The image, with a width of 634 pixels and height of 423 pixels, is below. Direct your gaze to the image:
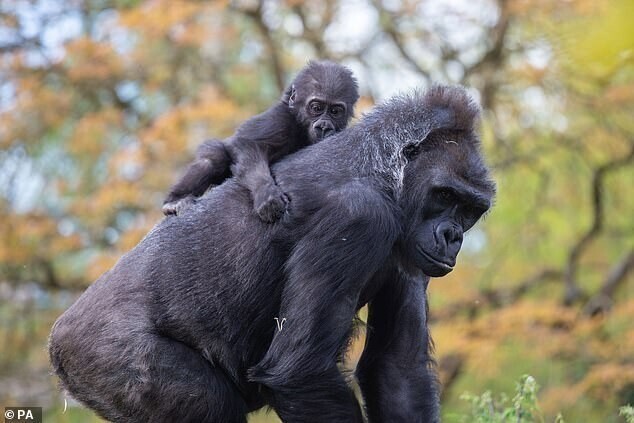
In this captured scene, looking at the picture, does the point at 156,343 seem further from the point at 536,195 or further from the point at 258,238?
the point at 536,195

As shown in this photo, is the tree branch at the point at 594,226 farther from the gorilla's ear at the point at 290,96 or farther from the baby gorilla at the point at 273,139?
the gorilla's ear at the point at 290,96

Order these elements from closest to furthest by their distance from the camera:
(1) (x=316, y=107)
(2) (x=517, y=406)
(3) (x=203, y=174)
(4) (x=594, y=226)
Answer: (2) (x=517, y=406)
(3) (x=203, y=174)
(1) (x=316, y=107)
(4) (x=594, y=226)

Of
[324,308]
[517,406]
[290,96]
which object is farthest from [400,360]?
[290,96]

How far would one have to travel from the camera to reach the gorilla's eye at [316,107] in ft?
17.9

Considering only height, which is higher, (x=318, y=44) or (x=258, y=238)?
(x=318, y=44)

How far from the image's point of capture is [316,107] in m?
5.46

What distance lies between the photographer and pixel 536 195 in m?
11.7

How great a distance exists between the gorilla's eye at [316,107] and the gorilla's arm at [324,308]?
152cm

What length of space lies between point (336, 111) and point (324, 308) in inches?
77.3

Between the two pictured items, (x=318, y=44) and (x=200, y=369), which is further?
(x=318, y=44)

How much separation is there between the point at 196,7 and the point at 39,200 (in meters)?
3.17

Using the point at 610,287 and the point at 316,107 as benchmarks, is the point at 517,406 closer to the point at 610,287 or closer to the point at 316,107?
the point at 316,107

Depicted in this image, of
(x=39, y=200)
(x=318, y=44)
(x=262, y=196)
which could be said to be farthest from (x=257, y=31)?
(x=262, y=196)

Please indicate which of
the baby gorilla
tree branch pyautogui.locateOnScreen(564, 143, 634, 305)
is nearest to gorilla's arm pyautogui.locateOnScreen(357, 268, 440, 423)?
the baby gorilla
